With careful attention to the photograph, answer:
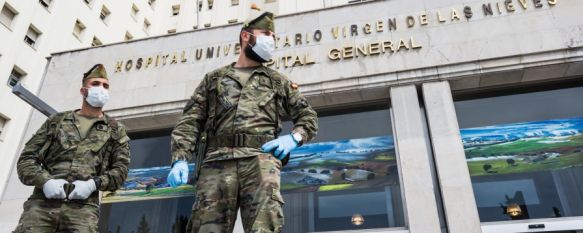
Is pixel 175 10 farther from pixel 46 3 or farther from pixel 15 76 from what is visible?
pixel 15 76

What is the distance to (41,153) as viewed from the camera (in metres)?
3.64

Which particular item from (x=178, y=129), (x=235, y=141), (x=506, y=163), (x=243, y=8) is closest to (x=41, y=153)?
(x=178, y=129)

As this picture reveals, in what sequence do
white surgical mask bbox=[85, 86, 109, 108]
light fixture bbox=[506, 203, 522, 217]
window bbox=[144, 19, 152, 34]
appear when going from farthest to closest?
window bbox=[144, 19, 152, 34] < light fixture bbox=[506, 203, 522, 217] < white surgical mask bbox=[85, 86, 109, 108]

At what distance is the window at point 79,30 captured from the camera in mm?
22875

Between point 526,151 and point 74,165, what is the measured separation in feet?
20.9

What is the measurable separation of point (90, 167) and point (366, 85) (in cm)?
492

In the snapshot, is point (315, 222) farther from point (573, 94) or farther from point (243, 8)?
point (243, 8)

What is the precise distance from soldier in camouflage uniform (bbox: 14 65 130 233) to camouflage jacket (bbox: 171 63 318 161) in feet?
4.05

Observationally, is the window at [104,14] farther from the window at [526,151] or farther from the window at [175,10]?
the window at [526,151]

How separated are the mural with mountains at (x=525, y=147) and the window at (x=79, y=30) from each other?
22.6 meters

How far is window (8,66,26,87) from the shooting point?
62.3ft

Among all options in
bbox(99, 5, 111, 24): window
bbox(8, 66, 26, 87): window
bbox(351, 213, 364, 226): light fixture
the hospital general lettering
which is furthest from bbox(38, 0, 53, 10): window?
bbox(351, 213, 364, 226): light fixture

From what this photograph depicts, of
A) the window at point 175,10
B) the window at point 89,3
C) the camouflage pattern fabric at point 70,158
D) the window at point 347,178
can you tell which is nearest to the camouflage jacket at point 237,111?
the camouflage pattern fabric at point 70,158

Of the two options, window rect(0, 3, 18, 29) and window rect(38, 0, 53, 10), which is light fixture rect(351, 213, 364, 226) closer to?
window rect(0, 3, 18, 29)
